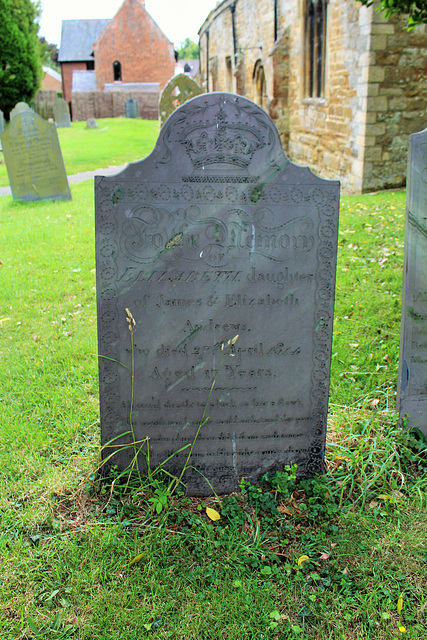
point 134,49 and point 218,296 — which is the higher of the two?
point 134,49

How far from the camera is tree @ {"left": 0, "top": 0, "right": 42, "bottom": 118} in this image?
24150 mm

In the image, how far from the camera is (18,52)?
2498 cm

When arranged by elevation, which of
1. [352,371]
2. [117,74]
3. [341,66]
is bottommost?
[352,371]

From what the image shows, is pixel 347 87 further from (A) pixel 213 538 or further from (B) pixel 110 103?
(B) pixel 110 103

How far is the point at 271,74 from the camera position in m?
15.2

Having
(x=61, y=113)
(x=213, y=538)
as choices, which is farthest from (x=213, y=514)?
(x=61, y=113)

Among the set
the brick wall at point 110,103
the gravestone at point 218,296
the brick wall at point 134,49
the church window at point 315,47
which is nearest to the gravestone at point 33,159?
the church window at point 315,47

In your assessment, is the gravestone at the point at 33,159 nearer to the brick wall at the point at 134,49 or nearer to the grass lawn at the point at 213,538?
the grass lawn at the point at 213,538

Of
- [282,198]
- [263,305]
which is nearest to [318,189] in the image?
[282,198]

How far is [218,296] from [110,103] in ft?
142

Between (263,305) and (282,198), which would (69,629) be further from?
(282,198)

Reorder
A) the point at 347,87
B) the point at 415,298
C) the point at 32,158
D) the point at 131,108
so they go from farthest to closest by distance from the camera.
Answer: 1. the point at 131,108
2. the point at 347,87
3. the point at 32,158
4. the point at 415,298

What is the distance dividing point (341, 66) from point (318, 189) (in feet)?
32.1

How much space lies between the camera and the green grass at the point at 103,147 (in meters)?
16.4
